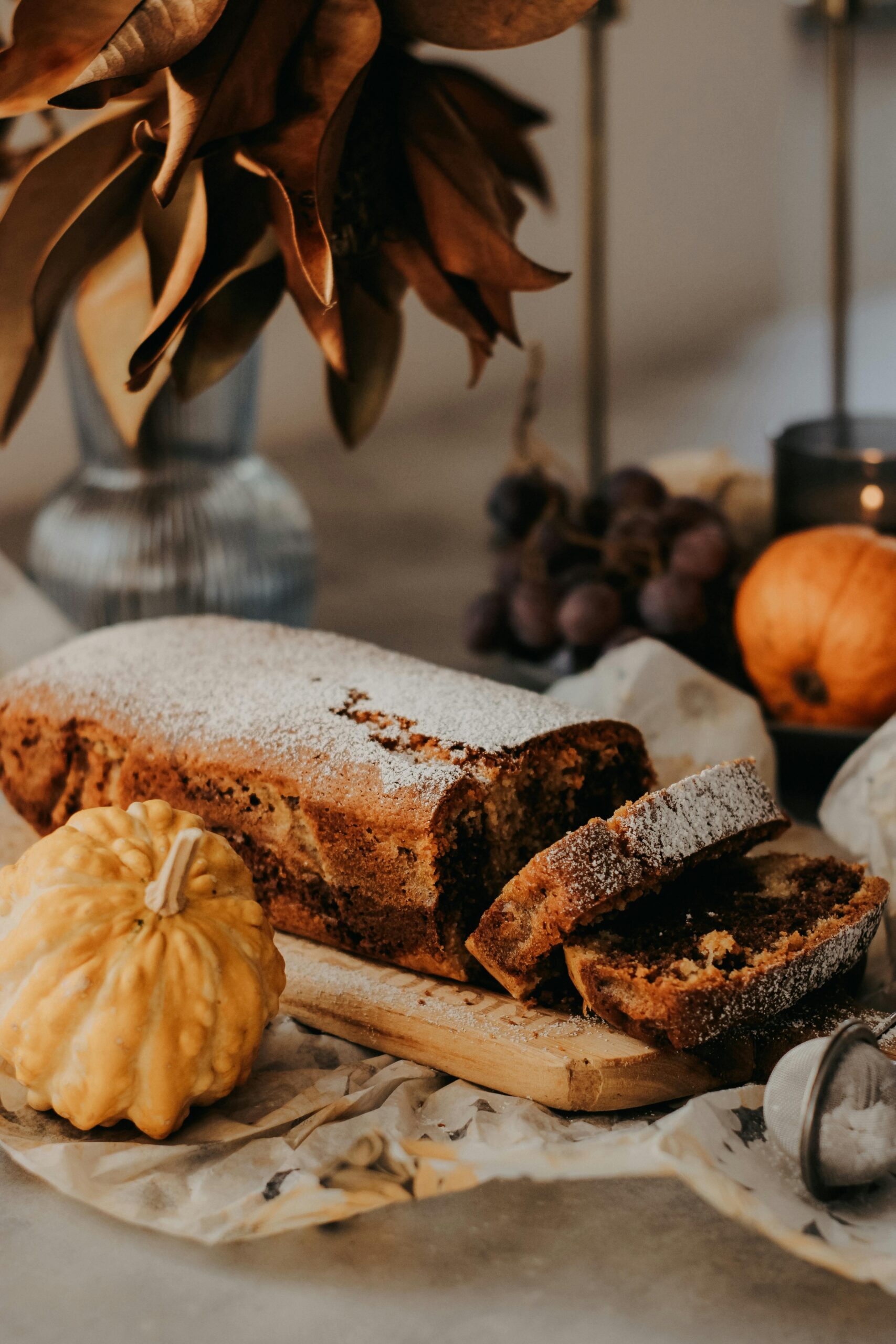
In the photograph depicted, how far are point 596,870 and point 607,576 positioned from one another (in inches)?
27.0

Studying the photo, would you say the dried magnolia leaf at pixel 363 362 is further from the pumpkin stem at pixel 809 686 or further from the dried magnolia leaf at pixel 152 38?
the pumpkin stem at pixel 809 686

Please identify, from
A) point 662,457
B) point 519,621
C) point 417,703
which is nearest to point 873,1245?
point 417,703

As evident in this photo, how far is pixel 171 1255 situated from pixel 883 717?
35.1 inches

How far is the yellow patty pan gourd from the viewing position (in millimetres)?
931

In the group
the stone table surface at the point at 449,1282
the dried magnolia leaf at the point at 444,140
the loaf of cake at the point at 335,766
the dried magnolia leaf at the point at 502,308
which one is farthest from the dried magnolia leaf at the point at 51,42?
the stone table surface at the point at 449,1282

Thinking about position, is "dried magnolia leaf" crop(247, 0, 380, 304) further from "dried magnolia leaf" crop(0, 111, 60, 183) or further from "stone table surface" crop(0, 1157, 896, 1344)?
"stone table surface" crop(0, 1157, 896, 1344)

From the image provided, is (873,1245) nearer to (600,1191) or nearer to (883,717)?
(600,1191)

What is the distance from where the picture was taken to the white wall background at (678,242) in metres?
2.96

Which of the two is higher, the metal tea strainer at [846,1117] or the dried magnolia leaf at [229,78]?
the dried magnolia leaf at [229,78]

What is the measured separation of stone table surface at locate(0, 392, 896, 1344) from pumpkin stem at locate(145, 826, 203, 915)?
19 cm

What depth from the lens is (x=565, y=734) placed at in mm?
1175

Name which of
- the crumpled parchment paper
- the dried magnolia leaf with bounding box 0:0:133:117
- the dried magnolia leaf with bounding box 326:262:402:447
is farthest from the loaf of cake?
the dried magnolia leaf with bounding box 0:0:133:117

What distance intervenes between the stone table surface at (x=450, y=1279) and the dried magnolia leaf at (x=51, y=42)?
81 cm

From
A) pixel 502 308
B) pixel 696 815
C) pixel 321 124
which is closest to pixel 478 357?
pixel 502 308
